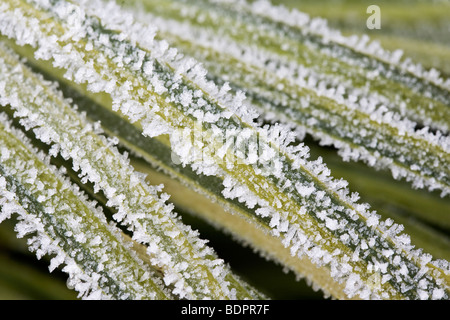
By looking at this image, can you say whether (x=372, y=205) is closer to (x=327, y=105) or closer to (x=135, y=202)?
(x=327, y=105)

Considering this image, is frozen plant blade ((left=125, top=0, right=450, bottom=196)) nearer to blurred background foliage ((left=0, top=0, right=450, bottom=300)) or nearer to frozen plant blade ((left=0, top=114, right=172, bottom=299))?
blurred background foliage ((left=0, top=0, right=450, bottom=300))

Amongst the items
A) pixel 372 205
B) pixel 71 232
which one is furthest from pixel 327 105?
pixel 71 232

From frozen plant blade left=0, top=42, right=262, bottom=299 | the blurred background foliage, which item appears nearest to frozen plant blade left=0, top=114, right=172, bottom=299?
frozen plant blade left=0, top=42, right=262, bottom=299

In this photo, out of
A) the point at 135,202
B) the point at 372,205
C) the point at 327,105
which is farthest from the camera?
the point at 372,205

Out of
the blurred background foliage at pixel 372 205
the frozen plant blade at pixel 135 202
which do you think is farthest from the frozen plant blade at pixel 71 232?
the blurred background foliage at pixel 372 205

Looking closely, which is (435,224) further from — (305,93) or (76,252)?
(76,252)
